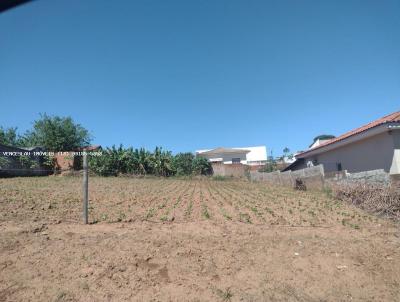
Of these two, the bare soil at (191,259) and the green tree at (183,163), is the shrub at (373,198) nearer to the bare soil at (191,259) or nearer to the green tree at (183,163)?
the bare soil at (191,259)

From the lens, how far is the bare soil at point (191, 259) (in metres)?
3.15

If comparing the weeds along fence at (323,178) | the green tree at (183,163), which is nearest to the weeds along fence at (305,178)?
the weeds along fence at (323,178)

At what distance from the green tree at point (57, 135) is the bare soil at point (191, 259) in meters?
30.9

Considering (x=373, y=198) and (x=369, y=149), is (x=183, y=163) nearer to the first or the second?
(x=369, y=149)

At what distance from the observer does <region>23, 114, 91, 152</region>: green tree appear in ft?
111

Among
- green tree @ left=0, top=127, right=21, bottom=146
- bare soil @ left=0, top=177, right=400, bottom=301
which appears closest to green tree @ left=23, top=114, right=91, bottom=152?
green tree @ left=0, top=127, right=21, bottom=146

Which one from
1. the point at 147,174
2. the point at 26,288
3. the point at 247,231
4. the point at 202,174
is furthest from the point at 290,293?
the point at 202,174

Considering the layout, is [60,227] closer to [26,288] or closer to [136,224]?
[136,224]

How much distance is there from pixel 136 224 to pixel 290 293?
312 cm

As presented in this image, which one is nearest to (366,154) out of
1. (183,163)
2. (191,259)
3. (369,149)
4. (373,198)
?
(369,149)

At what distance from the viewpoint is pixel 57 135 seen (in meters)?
34.2

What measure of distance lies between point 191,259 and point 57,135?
114ft

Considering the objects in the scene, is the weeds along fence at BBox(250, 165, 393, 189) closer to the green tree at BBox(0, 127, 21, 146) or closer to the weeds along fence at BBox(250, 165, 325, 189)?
the weeds along fence at BBox(250, 165, 325, 189)

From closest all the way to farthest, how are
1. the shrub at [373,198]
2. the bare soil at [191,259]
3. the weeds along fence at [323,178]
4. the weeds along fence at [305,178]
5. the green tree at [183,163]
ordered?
1. the bare soil at [191,259]
2. the shrub at [373,198]
3. the weeds along fence at [323,178]
4. the weeds along fence at [305,178]
5. the green tree at [183,163]
